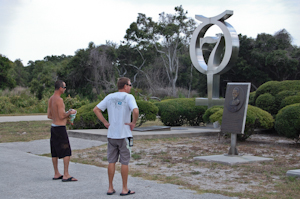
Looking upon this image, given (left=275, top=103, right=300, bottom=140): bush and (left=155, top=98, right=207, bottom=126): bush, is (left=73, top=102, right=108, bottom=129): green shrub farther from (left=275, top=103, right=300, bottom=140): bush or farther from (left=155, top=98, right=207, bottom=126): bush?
(left=275, top=103, right=300, bottom=140): bush

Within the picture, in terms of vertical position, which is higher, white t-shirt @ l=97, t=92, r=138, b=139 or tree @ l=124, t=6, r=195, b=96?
tree @ l=124, t=6, r=195, b=96

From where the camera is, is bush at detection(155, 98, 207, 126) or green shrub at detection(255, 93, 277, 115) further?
bush at detection(155, 98, 207, 126)

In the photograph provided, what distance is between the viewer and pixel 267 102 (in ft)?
43.6

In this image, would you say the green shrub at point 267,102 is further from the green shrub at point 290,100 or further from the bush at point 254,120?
the bush at point 254,120

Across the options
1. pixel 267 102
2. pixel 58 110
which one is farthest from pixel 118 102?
pixel 267 102

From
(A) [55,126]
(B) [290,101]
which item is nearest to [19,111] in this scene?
(B) [290,101]

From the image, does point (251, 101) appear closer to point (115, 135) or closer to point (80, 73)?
point (115, 135)

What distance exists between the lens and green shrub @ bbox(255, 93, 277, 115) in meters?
13.2

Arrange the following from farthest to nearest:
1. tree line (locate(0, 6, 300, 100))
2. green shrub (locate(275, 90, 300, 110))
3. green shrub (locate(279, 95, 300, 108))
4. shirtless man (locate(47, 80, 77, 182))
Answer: tree line (locate(0, 6, 300, 100)) < green shrub (locate(275, 90, 300, 110)) < green shrub (locate(279, 95, 300, 108)) < shirtless man (locate(47, 80, 77, 182))

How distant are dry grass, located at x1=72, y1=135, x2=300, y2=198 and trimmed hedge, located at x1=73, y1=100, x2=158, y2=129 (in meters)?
1.81

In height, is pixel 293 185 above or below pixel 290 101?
below

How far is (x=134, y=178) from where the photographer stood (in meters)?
6.20

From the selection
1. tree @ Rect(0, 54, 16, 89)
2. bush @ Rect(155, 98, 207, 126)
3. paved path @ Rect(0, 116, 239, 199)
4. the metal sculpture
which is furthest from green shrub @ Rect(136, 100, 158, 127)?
tree @ Rect(0, 54, 16, 89)

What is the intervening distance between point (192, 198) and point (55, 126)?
8.59ft
